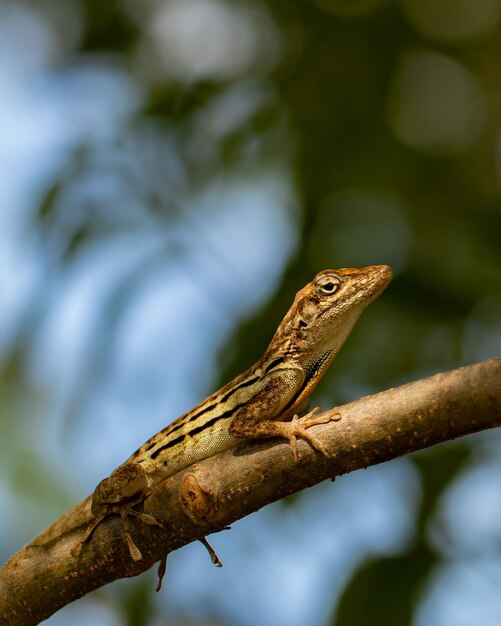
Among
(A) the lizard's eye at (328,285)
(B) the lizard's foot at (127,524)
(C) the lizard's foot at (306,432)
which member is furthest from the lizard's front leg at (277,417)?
(B) the lizard's foot at (127,524)

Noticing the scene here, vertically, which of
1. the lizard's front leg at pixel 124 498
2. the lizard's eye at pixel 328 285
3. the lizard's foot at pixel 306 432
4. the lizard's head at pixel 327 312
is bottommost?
the lizard's head at pixel 327 312

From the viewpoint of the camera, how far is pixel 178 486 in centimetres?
389

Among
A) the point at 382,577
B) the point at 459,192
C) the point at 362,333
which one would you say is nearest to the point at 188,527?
the point at 382,577

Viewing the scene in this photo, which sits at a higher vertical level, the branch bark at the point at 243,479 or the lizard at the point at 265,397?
the branch bark at the point at 243,479

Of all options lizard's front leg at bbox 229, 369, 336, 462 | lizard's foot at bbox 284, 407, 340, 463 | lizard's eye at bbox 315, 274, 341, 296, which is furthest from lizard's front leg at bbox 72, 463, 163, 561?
lizard's eye at bbox 315, 274, 341, 296

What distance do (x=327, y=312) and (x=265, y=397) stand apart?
0.70 metres

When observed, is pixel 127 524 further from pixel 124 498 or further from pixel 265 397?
pixel 265 397

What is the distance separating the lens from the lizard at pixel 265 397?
14.5 ft

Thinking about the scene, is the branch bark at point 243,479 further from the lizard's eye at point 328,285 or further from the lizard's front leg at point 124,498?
the lizard's eye at point 328,285

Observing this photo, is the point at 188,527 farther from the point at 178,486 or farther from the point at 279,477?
the point at 279,477

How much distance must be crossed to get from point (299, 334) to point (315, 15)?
2564 mm

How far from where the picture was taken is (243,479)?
12.2ft

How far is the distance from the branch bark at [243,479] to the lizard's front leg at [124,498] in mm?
36

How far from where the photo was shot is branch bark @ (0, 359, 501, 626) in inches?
127
